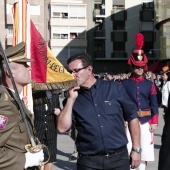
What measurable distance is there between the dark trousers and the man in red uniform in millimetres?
2512

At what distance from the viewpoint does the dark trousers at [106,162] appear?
171 inches

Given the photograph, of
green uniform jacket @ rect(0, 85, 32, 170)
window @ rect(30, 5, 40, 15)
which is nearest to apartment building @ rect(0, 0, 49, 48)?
window @ rect(30, 5, 40, 15)

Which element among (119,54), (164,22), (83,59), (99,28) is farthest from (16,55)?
(99,28)

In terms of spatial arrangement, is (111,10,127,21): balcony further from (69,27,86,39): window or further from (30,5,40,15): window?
(30,5,40,15): window

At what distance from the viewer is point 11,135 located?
318cm

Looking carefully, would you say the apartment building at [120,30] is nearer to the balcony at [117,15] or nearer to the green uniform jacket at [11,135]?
the balcony at [117,15]

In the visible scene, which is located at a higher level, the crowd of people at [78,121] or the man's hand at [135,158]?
the crowd of people at [78,121]

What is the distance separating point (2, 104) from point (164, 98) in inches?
245

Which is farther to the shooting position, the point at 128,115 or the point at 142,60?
the point at 142,60

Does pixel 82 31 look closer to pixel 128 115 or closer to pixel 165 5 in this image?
pixel 165 5

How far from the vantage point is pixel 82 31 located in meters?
54.4

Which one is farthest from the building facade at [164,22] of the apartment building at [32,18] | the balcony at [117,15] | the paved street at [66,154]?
the paved street at [66,154]

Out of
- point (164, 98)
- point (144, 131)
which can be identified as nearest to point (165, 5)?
point (164, 98)

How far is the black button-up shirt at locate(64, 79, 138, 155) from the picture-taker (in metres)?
4.34
